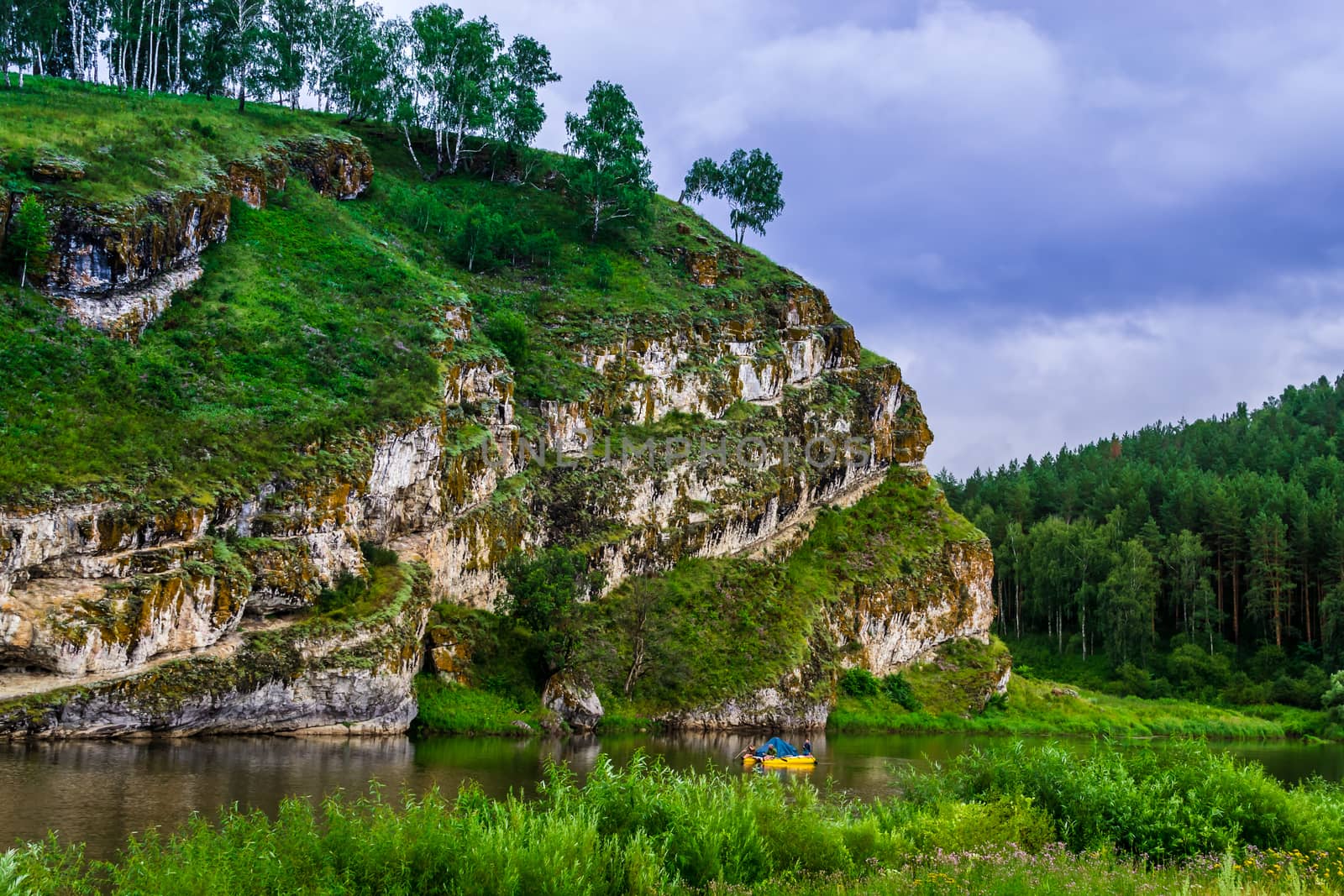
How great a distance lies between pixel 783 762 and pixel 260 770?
2407 centimetres

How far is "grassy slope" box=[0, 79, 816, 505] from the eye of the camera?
136ft

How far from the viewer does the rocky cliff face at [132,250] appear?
160 feet

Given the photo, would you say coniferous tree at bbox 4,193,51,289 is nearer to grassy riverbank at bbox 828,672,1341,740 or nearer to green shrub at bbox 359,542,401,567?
green shrub at bbox 359,542,401,567

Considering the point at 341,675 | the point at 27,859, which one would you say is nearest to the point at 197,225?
the point at 341,675

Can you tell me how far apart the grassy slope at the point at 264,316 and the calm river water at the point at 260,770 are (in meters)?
11.9

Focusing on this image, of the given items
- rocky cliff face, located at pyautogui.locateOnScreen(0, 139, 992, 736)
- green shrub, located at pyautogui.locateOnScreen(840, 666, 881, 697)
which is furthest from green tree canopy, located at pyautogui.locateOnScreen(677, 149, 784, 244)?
green shrub, located at pyautogui.locateOnScreen(840, 666, 881, 697)

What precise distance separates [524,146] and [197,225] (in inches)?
1685

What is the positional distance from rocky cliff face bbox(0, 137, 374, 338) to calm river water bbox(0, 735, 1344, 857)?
1028 inches

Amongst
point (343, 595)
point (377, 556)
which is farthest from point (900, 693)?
point (343, 595)

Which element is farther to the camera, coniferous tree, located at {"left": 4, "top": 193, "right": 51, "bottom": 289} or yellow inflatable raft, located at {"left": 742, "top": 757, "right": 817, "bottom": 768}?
coniferous tree, located at {"left": 4, "top": 193, "right": 51, "bottom": 289}

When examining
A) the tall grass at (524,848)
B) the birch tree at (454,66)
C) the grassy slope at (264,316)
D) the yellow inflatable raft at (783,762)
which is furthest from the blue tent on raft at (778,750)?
the birch tree at (454,66)

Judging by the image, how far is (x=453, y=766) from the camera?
34062mm

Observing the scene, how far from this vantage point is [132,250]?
169ft

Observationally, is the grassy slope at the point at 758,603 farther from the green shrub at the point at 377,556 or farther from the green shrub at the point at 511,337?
the green shrub at the point at 511,337
